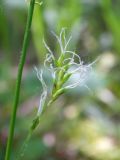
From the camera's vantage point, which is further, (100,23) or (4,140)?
(100,23)

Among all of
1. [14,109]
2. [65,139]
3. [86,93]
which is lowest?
[65,139]

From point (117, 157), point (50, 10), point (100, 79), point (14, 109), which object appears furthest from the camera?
point (50, 10)

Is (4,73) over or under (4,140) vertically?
over

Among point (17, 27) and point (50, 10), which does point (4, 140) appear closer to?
point (50, 10)

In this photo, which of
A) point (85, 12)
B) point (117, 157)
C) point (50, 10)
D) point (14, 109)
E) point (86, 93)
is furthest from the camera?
point (85, 12)

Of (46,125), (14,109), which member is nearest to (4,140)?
(46,125)

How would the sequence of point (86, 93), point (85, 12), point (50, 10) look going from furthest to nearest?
point (85, 12)
point (50, 10)
point (86, 93)

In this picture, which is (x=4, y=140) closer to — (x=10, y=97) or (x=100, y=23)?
(x=10, y=97)

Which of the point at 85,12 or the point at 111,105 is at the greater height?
the point at 85,12

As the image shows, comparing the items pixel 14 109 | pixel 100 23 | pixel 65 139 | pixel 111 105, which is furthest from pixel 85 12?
pixel 14 109
